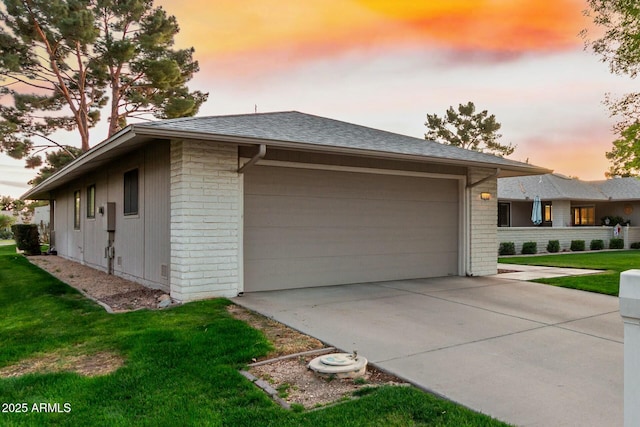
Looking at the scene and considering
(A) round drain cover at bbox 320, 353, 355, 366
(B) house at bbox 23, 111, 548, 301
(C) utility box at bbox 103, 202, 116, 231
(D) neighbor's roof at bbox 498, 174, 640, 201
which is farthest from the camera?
(D) neighbor's roof at bbox 498, 174, 640, 201

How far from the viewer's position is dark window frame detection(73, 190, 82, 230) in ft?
45.0

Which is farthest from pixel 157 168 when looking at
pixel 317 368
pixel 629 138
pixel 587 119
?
pixel 587 119

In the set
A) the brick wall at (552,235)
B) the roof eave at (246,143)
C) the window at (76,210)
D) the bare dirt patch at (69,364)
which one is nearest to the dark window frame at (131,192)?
the roof eave at (246,143)

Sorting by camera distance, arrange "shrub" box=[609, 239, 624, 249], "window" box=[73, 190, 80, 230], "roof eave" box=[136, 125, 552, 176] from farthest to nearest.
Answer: "shrub" box=[609, 239, 624, 249] → "window" box=[73, 190, 80, 230] → "roof eave" box=[136, 125, 552, 176]

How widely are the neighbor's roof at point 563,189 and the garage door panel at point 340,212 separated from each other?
46.9 feet

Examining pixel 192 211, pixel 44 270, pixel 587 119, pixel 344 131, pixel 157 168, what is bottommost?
pixel 44 270

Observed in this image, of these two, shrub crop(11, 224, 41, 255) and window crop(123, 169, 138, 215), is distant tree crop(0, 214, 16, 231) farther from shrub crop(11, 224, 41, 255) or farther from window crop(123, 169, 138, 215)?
window crop(123, 169, 138, 215)

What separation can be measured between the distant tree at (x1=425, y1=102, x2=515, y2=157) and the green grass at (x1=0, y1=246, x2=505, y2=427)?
29871mm

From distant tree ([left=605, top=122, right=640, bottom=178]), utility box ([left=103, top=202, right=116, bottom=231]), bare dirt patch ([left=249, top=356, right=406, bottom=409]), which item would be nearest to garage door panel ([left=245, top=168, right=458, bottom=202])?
bare dirt patch ([left=249, top=356, right=406, bottom=409])

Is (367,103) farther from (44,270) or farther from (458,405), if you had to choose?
(458,405)

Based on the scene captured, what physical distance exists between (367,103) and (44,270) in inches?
443

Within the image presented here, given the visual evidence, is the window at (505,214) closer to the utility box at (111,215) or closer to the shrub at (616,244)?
the shrub at (616,244)

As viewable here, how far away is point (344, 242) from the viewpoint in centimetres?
820

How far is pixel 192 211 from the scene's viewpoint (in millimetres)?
6352
